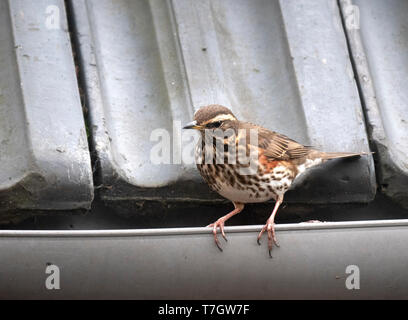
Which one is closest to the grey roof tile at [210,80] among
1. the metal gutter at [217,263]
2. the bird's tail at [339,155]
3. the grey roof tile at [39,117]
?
the bird's tail at [339,155]

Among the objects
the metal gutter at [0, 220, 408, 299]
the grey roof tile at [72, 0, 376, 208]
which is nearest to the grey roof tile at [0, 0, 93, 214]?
the grey roof tile at [72, 0, 376, 208]

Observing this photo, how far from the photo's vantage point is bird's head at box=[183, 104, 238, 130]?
3688 mm

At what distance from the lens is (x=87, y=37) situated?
395 cm

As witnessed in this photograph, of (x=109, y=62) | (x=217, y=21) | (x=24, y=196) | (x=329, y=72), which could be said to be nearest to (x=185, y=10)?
(x=217, y=21)

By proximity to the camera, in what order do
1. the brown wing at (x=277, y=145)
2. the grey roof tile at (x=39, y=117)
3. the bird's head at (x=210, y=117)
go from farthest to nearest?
1. the brown wing at (x=277, y=145)
2. the bird's head at (x=210, y=117)
3. the grey roof tile at (x=39, y=117)

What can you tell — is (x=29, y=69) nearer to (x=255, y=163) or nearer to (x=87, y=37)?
(x=87, y=37)

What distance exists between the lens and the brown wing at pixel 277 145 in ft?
12.8

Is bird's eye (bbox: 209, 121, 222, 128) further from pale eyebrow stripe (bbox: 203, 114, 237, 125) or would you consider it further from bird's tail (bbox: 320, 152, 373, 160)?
bird's tail (bbox: 320, 152, 373, 160)

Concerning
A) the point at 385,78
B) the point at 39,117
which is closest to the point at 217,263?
the point at 39,117

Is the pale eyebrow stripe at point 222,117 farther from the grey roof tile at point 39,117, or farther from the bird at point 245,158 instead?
the grey roof tile at point 39,117

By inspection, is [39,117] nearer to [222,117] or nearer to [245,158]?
[222,117]

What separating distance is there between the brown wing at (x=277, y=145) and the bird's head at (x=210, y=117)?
0.19 metres

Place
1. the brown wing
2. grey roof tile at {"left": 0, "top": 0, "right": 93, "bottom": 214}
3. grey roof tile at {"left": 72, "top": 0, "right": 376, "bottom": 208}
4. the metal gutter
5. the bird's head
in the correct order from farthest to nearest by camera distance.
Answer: the brown wing
the bird's head
grey roof tile at {"left": 72, "top": 0, "right": 376, "bottom": 208}
grey roof tile at {"left": 0, "top": 0, "right": 93, "bottom": 214}
the metal gutter

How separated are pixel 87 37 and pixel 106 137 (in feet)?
2.36
